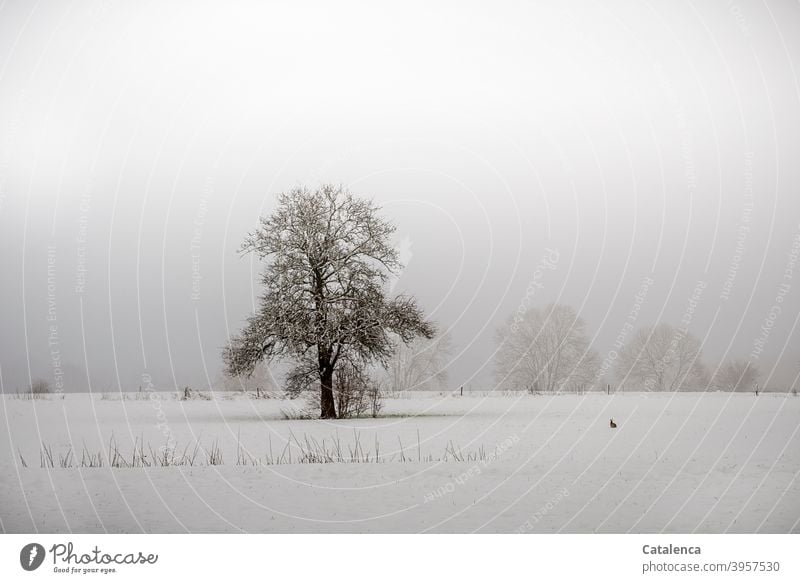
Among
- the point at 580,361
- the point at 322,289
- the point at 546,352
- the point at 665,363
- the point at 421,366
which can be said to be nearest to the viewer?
the point at 322,289

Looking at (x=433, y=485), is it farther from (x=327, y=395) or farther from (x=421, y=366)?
(x=421, y=366)

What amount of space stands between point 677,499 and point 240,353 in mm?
18857

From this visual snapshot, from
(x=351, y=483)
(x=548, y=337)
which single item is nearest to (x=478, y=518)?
(x=351, y=483)

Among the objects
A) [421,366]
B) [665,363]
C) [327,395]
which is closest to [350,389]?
[327,395]

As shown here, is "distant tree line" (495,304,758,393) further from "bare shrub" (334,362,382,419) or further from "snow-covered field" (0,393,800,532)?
"snow-covered field" (0,393,800,532)

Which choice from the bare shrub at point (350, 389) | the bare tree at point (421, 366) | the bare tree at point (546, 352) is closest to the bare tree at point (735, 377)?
the bare tree at point (546, 352)

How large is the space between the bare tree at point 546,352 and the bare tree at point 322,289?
35.1m

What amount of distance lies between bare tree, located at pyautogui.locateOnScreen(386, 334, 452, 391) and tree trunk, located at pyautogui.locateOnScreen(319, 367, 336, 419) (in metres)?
31.5

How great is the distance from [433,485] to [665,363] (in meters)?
57.0

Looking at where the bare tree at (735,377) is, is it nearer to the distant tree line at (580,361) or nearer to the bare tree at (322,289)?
the distant tree line at (580,361)

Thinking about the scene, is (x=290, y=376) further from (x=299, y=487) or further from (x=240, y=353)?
(x=299, y=487)

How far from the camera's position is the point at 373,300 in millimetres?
28203

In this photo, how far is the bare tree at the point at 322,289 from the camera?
1086 inches

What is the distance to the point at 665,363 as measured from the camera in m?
66.0
